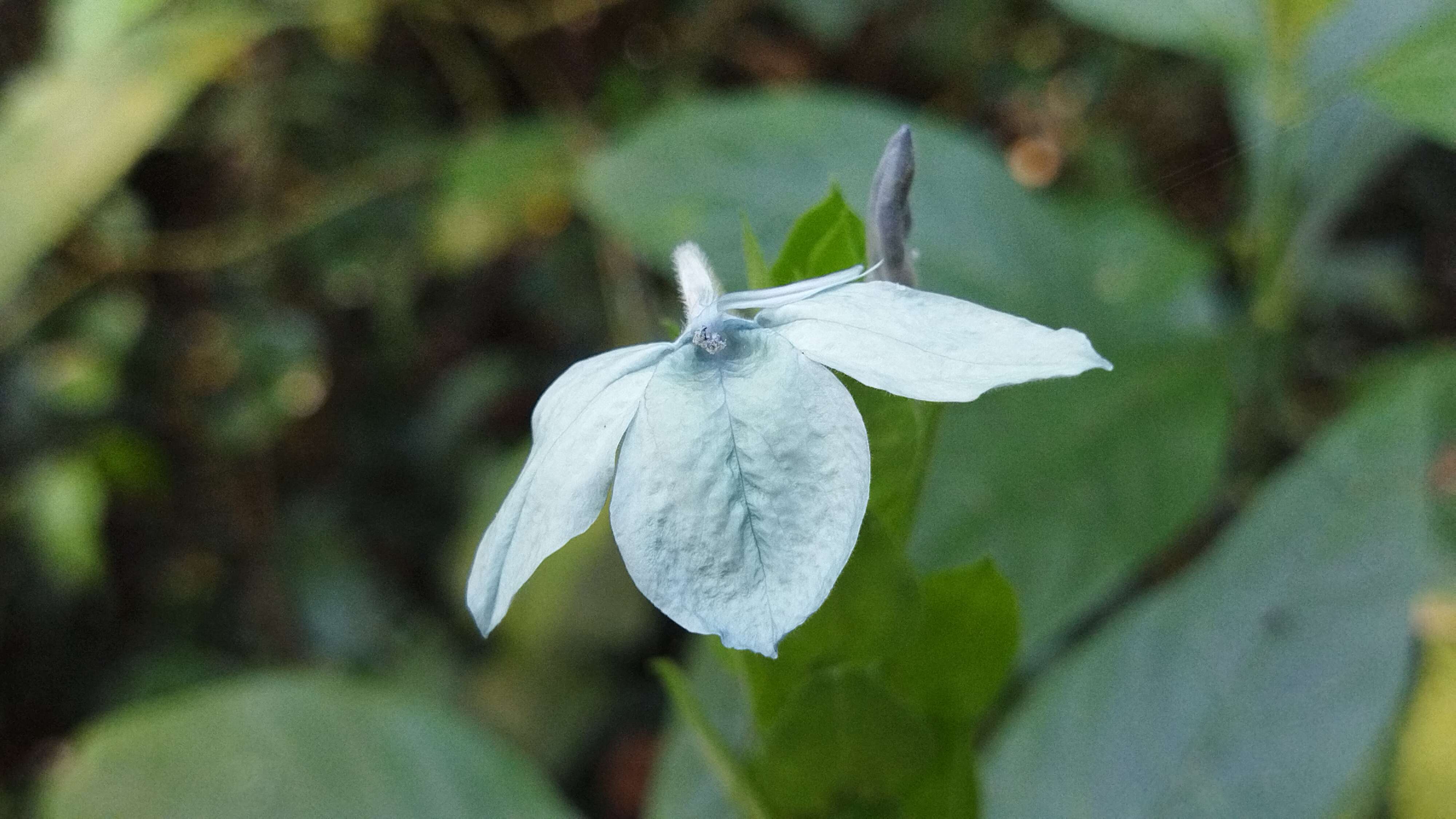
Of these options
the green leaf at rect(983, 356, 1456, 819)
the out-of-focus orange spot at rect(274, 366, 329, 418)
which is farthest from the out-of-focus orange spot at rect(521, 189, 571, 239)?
the green leaf at rect(983, 356, 1456, 819)

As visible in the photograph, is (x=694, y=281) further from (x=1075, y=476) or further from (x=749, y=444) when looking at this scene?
(x=1075, y=476)

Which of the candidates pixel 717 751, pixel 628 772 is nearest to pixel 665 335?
pixel 628 772

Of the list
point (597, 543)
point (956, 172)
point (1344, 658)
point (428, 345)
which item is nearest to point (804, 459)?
point (1344, 658)

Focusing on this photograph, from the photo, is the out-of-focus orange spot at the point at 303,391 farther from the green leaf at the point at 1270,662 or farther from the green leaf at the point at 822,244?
the green leaf at the point at 822,244

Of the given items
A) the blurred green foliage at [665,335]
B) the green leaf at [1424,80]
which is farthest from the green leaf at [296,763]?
the green leaf at [1424,80]

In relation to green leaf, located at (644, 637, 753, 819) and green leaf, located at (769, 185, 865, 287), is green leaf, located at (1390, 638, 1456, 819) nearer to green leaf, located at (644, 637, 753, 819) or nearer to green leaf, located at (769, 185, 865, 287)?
green leaf, located at (644, 637, 753, 819)

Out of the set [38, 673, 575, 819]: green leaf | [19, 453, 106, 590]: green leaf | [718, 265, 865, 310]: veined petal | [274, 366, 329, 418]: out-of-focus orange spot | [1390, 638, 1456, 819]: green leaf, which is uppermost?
[718, 265, 865, 310]: veined petal

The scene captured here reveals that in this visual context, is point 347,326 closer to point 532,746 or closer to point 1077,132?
point 532,746

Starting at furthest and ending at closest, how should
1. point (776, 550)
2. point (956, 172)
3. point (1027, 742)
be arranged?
point (956, 172)
point (1027, 742)
point (776, 550)
